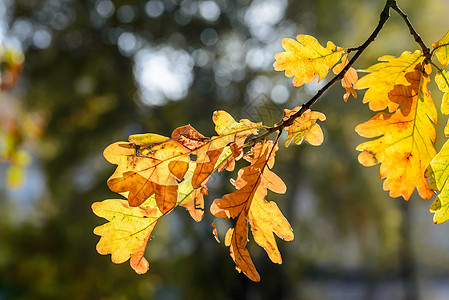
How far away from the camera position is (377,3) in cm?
387

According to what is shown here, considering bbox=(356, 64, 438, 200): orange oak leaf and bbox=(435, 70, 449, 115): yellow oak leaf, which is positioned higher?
bbox=(435, 70, 449, 115): yellow oak leaf

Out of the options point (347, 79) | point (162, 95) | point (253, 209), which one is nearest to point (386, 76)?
point (347, 79)

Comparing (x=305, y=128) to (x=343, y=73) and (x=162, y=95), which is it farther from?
(x=162, y=95)

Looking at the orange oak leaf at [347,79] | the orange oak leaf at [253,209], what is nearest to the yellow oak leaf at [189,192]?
the orange oak leaf at [253,209]

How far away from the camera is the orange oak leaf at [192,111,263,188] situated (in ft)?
0.92

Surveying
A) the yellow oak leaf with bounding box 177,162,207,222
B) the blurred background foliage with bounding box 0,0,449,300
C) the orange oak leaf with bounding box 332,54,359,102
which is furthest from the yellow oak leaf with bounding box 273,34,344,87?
the blurred background foliage with bounding box 0,0,449,300

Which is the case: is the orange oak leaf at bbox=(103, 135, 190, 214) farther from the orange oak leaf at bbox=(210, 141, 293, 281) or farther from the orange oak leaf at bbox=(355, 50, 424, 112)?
the orange oak leaf at bbox=(355, 50, 424, 112)

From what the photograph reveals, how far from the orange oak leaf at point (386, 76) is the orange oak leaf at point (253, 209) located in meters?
0.10

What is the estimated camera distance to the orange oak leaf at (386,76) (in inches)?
12.6

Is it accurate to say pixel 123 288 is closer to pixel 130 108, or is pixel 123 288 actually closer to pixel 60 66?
pixel 130 108

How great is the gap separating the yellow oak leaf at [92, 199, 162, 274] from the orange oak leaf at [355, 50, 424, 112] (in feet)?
0.64

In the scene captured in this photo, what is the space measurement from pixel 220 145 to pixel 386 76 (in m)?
0.15

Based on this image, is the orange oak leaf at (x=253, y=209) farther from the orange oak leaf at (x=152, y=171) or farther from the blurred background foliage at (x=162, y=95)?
the blurred background foliage at (x=162, y=95)

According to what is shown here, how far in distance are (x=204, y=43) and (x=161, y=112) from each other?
2.39ft
